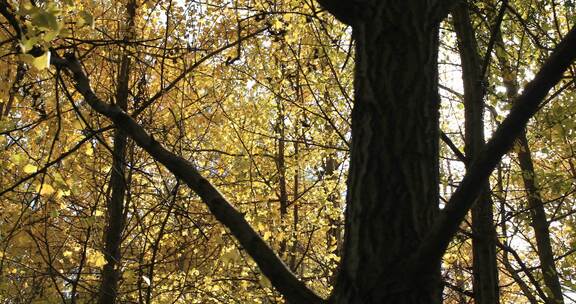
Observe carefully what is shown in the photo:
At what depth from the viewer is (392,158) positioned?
1312 mm

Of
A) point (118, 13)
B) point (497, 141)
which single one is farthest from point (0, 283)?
point (497, 141)

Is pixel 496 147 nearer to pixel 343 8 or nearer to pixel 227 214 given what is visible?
pixel 343 8

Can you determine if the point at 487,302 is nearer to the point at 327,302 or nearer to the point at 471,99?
the point at 471,99

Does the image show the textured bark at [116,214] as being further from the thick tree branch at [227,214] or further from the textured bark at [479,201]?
the textured bark at [479,201]

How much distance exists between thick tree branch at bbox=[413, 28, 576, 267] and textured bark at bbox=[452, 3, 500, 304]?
0.75 metres

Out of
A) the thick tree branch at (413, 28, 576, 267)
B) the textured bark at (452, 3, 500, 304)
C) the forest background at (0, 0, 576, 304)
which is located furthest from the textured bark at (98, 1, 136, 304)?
the thick tree branch at (413, 28, 576, 267)

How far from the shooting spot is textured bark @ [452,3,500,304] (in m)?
1.91

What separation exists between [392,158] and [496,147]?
0.30m

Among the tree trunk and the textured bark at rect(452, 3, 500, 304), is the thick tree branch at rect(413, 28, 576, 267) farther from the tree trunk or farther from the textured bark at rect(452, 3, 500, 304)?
the textured bark at rect(452, 3, 500, 304)

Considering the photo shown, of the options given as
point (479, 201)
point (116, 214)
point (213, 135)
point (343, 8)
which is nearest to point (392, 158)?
point (343, 8)

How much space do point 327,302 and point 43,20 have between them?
1.10 metres

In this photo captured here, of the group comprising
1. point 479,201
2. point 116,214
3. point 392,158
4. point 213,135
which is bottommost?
point 392,158

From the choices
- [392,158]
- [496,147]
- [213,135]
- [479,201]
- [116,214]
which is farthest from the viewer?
[213,135]

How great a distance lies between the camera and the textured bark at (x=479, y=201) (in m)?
1.91
